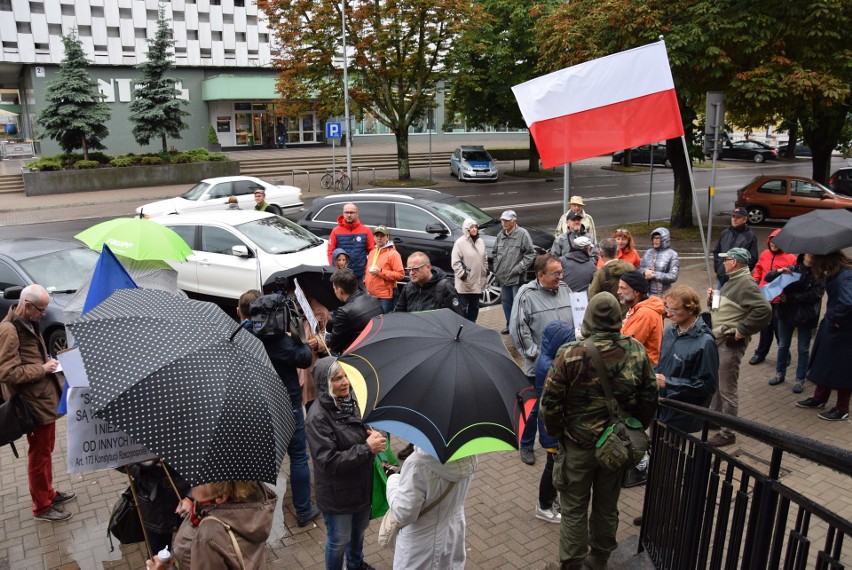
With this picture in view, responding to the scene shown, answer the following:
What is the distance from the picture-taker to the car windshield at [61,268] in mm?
9477

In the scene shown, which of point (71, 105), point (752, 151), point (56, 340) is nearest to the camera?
point (56, 340)

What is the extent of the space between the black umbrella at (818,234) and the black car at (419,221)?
4549mm

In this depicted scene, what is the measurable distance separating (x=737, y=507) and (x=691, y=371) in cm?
201

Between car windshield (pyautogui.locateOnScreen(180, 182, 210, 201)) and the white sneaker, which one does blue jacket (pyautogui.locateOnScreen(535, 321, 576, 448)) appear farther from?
car windshield (pyautogui.locateOnScreen(180, 182, 210, 201))

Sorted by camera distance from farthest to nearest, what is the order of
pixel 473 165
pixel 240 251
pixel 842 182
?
pixel 473 165
pixel 842 182
pixel 240 251

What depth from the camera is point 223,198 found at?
22156 mm

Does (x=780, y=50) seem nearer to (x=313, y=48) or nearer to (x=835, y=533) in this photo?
(x=835, y=533)

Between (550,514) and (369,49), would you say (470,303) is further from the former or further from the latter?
(369,49)

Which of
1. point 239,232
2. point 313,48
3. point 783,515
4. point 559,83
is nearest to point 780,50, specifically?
point 559,83

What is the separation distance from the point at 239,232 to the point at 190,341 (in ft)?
26.6

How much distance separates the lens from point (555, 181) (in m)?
34.4

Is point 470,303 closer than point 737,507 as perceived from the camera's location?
No

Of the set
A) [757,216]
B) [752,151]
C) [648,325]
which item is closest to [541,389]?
[648,325]

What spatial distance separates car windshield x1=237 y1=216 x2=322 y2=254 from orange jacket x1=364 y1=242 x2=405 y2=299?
2910 mm
